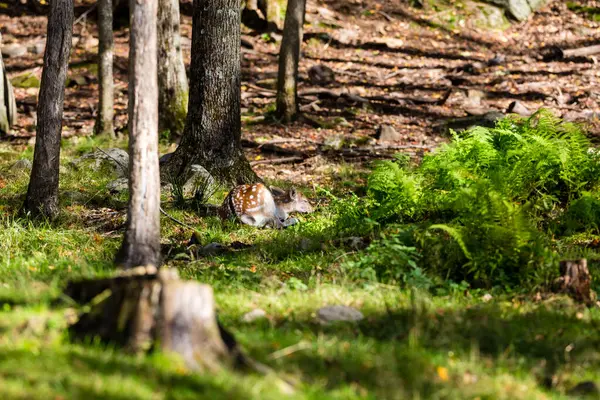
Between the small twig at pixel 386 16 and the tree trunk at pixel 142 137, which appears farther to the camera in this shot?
the small twig at pixel 386 16

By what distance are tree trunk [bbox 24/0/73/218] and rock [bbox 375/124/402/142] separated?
7.95 metres

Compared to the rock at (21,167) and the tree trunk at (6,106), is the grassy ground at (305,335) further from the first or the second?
the tree trunk at (6,106)

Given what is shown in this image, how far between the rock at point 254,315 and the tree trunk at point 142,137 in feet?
4.00

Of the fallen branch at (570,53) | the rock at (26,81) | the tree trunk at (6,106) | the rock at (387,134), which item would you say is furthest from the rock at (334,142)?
the rock at (26,81)

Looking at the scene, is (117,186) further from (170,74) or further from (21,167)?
(170,74)

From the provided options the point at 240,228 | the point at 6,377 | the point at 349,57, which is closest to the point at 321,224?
the point at 240,228

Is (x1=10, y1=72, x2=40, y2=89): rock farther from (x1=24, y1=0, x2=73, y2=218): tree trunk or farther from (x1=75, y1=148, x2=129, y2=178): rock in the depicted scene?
(x1=24, y1=0, x2=73, y2=218): tree trunk

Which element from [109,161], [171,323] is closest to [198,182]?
[109,161]

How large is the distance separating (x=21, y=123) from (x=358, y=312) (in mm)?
13585

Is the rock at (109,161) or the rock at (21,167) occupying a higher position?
the rock at (109,161)

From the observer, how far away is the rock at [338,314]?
18.6ft

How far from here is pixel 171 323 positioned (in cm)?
425

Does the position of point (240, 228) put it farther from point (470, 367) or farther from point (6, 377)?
point (6, 377)

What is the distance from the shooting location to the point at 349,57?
2173cm
